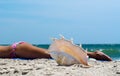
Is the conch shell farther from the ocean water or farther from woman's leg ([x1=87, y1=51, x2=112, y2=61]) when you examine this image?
the ocean water

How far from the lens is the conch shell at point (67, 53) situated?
15.5 ft

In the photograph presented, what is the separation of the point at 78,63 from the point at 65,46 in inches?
10.9

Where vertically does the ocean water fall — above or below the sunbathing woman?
below

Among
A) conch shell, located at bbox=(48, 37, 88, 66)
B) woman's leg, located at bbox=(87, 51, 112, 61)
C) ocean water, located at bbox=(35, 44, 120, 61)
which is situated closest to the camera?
conch shell, located at bbox=(48, 37, 88, 66)

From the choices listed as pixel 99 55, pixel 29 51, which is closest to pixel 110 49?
pixel 99 55

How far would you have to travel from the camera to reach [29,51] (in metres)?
5.89

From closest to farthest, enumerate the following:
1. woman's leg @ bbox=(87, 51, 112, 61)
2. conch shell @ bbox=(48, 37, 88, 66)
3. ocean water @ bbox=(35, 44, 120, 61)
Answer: conch shell @ bbox=(48, 37, 88, 66) → woman's leg @ bbox=(87, 51, 112, 61) → ocean water @ bbox=(35, 44, 120, 61)

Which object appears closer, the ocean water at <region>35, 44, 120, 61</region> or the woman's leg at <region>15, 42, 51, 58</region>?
the woman's leg at <region>15, 42, 51, 58</region>

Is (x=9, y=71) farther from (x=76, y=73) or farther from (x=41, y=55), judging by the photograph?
(x=41, y=55)

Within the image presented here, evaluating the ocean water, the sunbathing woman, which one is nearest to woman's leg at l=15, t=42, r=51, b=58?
the sunbathing woman

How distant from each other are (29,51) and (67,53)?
1275 mm

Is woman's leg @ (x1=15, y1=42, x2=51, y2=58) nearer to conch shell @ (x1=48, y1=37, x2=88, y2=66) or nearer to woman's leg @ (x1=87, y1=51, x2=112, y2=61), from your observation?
woman's leg @ (x1=87, y1=51, x2=112, y2=61)

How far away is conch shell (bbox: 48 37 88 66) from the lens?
15.5ft

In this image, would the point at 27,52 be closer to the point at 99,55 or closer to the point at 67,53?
the point at 99,55
